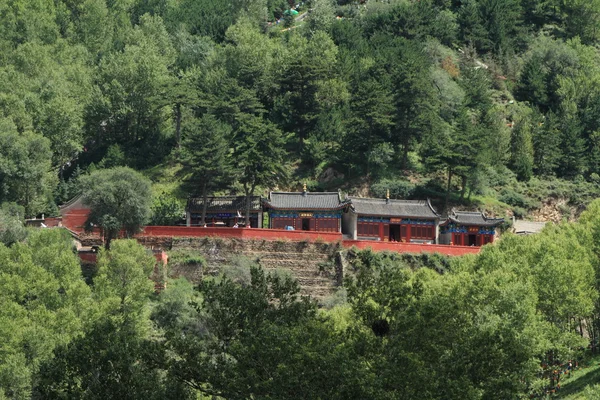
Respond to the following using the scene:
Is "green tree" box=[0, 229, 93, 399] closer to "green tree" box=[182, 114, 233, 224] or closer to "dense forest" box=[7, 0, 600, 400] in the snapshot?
"dense forest" box=[7, 0, 600, 400]

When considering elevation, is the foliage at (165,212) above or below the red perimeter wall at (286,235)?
above

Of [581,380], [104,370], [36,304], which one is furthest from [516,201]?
[104,370]

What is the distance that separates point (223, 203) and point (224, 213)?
34.0 inches

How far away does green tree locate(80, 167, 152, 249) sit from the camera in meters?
77.0

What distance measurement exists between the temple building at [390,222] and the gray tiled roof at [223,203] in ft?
19.9

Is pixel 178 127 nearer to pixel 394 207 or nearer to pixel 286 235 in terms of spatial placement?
pixel 286 235

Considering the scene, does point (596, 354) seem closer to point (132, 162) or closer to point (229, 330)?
point (229, 330)

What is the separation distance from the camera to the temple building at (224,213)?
8581cm

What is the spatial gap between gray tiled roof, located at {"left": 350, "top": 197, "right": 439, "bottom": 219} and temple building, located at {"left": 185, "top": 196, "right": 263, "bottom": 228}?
640cm

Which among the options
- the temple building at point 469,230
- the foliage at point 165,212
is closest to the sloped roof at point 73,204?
the foliage at point 165,212

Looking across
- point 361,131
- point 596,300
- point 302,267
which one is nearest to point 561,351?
point 596,300

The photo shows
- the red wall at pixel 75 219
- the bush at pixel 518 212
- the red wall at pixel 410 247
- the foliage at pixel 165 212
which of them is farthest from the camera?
the bush at pixel 518 212

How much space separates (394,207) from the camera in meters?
85.2

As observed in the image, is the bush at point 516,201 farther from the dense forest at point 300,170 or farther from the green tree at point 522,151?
the green tree at point 522,151
